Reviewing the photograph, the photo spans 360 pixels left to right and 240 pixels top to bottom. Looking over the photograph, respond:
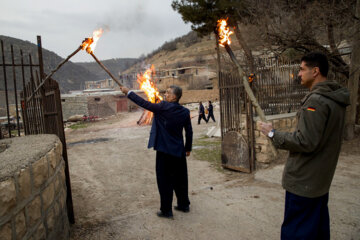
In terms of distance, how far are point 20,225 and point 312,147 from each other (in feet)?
7.89

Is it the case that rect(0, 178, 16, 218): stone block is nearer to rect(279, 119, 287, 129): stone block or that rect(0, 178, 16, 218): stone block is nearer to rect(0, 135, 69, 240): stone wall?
rect(0, 135, 69, 240): stone wall

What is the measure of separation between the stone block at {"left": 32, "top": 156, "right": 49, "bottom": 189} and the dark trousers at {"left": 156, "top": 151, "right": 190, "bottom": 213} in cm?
170

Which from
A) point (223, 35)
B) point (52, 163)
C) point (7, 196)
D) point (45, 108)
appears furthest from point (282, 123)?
point (7, 196)

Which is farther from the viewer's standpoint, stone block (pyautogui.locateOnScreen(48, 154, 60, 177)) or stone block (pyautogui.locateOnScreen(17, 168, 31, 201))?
stone block (pyautogui.locateOnScreen(48, 154, 60, 177))

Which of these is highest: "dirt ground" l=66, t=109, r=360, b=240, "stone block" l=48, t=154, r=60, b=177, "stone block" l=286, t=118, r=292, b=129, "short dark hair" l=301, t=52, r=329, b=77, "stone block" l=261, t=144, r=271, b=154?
"short dark hair" l=301, t=52, r=329, b=77

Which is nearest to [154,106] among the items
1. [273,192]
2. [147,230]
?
[147,230]

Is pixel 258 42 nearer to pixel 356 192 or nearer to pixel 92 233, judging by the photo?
pixel 356 192

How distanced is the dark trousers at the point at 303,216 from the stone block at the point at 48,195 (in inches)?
89.9

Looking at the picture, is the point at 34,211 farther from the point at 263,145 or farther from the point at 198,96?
the point at 198,96

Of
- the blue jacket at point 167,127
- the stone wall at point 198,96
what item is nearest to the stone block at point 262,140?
the blue jacket at point 167,127

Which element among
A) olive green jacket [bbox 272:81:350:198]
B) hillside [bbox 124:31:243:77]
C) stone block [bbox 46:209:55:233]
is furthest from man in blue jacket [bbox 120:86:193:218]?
hillside [bbox 124:31:243:77]

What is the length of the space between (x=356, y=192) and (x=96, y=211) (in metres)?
4.54

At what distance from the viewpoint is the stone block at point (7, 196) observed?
1865 millimetres

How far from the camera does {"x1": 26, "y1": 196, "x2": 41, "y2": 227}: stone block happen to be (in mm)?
2238
